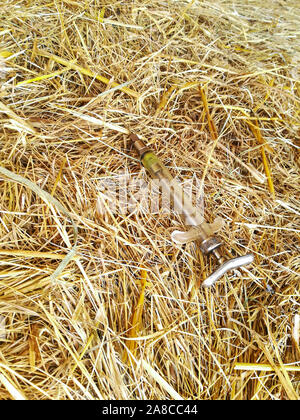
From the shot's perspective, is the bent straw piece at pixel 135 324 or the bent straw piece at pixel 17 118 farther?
the bent straw piece at pixel 17 118

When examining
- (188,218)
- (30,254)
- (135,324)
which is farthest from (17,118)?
(135,324)

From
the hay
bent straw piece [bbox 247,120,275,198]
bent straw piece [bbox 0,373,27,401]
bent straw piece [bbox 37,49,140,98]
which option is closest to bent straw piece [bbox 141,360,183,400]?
the hay

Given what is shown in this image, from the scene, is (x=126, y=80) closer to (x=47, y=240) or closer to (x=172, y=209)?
(x=172, y=209)

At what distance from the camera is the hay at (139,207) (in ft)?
2.78

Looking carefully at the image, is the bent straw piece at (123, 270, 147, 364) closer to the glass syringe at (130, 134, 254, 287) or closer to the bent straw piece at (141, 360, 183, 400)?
the bent straw piece at (141, 360, 183, 400)

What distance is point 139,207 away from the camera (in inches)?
40.6

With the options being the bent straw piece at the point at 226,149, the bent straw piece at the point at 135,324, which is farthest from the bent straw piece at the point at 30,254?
the bent straw piece at the point at 226,149

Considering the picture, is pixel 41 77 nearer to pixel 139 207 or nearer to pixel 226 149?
pixel 139 207

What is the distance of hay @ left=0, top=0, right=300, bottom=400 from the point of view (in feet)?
2.78

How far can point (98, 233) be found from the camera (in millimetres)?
991

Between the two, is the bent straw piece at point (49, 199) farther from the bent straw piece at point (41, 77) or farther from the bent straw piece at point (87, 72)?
the bent straw piece at point (87, 72)

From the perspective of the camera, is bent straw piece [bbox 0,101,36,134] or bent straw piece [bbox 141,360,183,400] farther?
bent straw piece [bbox 0,101,36,134]

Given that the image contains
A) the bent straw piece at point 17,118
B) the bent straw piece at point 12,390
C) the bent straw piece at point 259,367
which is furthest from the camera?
the bent straw piece at point 17,118
